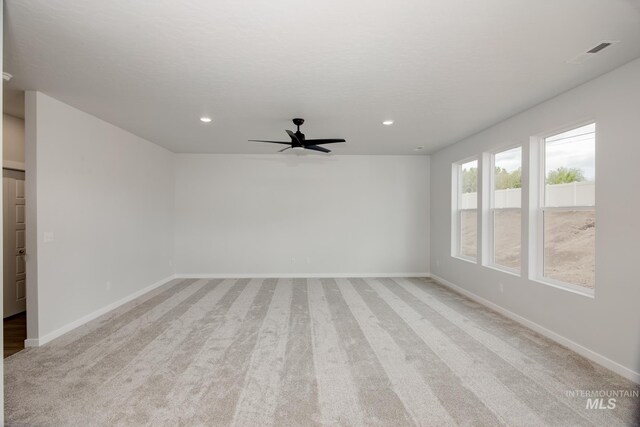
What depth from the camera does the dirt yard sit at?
320 centimetres

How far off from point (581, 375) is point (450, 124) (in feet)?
10.7

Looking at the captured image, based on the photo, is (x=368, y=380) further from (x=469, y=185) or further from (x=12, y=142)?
(x=12, y=142)

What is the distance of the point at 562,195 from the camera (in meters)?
3.51

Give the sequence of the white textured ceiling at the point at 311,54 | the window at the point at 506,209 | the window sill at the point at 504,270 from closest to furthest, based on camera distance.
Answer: the white textured ceiling at the point at 311,54 < the window sill at the point at 504,270 < the window at the point at 506,209

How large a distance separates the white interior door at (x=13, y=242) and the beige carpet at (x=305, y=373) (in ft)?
4.90

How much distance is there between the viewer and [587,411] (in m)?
2.19

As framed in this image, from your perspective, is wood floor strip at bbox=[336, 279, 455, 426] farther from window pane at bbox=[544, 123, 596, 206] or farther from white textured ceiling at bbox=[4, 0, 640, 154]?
white textured ceiling at bbox=[4, 0, 640, 154]

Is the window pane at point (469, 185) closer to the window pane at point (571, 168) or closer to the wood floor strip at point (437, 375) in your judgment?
the window pane at point (571, 168)

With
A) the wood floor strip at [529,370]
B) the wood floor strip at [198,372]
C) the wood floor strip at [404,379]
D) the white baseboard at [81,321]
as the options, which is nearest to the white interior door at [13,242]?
the white baseboard at [81,321]

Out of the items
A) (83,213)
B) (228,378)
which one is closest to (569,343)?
(228,378)

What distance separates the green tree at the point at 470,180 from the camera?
533cm

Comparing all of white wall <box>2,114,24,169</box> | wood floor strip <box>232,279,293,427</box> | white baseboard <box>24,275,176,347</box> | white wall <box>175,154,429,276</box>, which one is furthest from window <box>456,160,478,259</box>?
white wall <box>2,114,24,169</box>

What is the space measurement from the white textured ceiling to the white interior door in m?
1.68

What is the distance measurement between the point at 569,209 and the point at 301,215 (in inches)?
181
